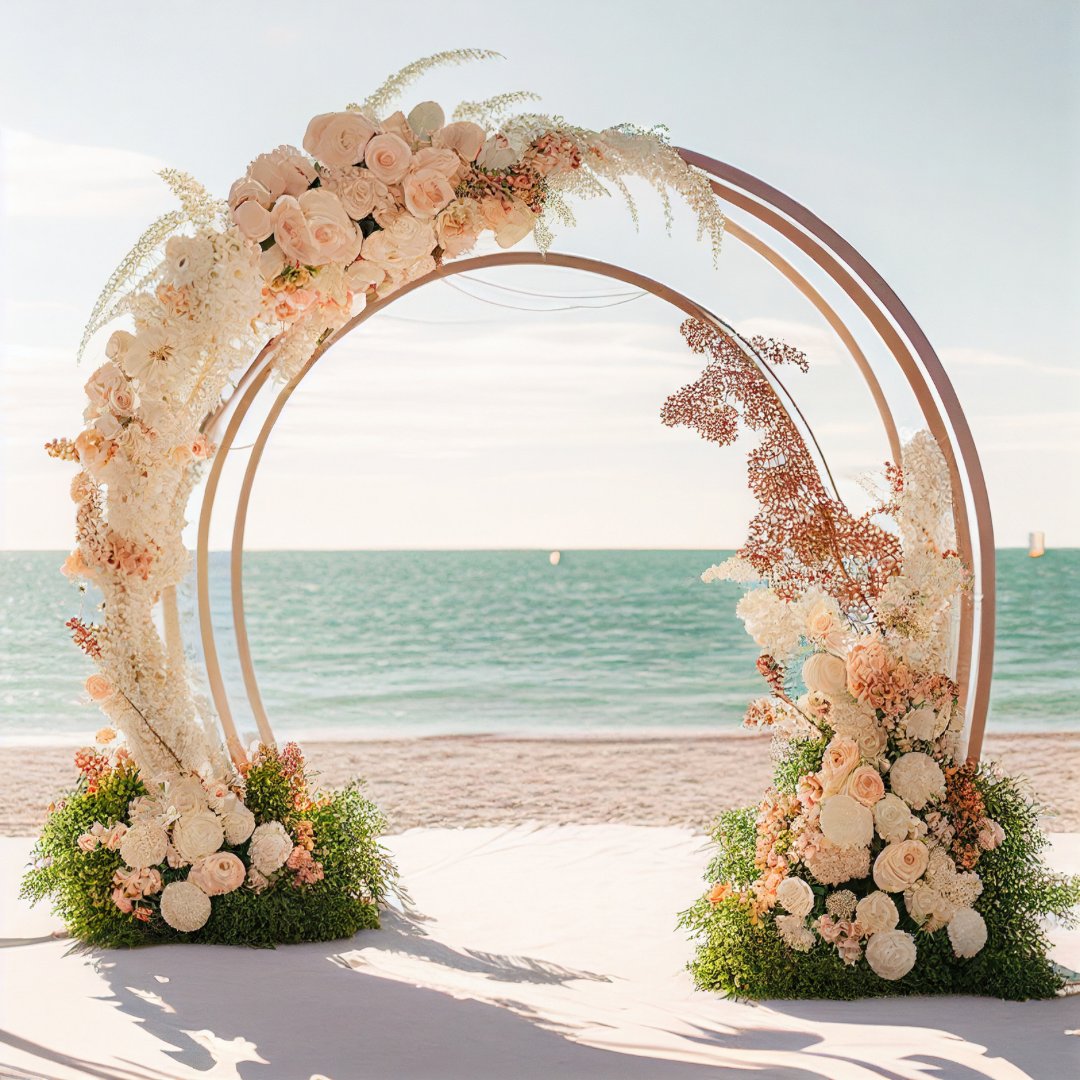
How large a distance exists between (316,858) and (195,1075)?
1.39 m

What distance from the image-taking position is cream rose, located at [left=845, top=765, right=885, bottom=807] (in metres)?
3.75

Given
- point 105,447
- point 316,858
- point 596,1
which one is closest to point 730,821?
point 316,858

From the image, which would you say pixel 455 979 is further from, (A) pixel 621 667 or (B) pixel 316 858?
(A) pixel 621 667

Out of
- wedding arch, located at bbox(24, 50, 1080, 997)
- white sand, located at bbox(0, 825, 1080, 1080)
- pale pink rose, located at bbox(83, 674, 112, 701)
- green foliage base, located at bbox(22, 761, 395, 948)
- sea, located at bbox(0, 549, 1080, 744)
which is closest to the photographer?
white sand, located at bbox(0, 825, 1080, 1080)

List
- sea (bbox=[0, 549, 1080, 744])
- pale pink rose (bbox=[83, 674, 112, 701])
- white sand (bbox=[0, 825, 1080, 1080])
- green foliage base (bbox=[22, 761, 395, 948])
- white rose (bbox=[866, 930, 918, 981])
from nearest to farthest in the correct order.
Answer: white sand (bbox=[0, 825, 1080, 1080]) → white rose (bbox=[866, 930, 918, 981]) → pale pink rose (bbox=[83, 674, 112, 701]) → green foliage base (bbox=[22, 761, 395, 948]) → sea (bbox=[0, 549, 1080, 744])

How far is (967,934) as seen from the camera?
3.69 metres

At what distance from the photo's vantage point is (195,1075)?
9.80 feet

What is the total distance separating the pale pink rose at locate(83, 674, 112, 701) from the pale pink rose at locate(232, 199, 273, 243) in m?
1.70

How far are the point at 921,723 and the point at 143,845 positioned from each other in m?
2.87

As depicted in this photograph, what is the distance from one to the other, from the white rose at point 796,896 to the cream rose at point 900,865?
257 mm

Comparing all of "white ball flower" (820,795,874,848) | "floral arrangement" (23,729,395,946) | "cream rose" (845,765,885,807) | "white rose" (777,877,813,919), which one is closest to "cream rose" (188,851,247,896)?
"floral arrangement" (23,729,395,946)

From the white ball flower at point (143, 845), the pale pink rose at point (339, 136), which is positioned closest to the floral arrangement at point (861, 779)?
the pale pink rose at point (339, 136)

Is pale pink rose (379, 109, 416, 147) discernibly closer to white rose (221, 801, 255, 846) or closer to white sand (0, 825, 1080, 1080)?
white rose (221, 801, 255, 846)

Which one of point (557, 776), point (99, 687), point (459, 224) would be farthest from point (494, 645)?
point (459, 224)
